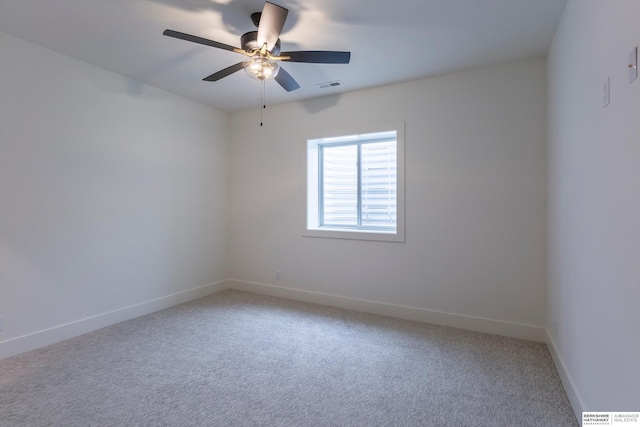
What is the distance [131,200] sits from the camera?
3.52 metres

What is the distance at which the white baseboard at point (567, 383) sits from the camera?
5.82ft

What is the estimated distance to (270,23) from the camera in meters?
1.96

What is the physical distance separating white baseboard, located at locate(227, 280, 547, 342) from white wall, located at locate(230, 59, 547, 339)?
46 mm

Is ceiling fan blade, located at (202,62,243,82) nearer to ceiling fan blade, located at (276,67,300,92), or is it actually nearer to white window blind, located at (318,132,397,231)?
ceiling fan blade, located at (276,67,300,92)

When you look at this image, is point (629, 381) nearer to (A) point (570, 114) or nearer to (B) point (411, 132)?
(A) point (570, 114)

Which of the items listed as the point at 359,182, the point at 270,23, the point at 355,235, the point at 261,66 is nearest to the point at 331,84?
the point at 359,182

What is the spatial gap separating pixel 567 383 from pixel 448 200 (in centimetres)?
178

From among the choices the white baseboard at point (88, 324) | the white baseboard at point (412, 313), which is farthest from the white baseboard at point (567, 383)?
the white baseboard at point (88, 324)

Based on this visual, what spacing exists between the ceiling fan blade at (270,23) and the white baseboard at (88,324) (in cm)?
310

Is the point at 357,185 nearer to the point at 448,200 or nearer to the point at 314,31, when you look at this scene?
the point at 448,200

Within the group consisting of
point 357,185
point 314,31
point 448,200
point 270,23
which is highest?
point 314,31

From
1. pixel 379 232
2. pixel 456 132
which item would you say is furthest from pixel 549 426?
pixel 456 132

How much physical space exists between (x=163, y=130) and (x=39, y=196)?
1.49m

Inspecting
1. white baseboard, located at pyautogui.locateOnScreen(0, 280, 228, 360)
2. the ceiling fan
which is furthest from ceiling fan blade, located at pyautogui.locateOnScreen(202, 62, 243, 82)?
white baseboard, located at pyautogui.locateOnScreen(0, 280, 228, 360)
